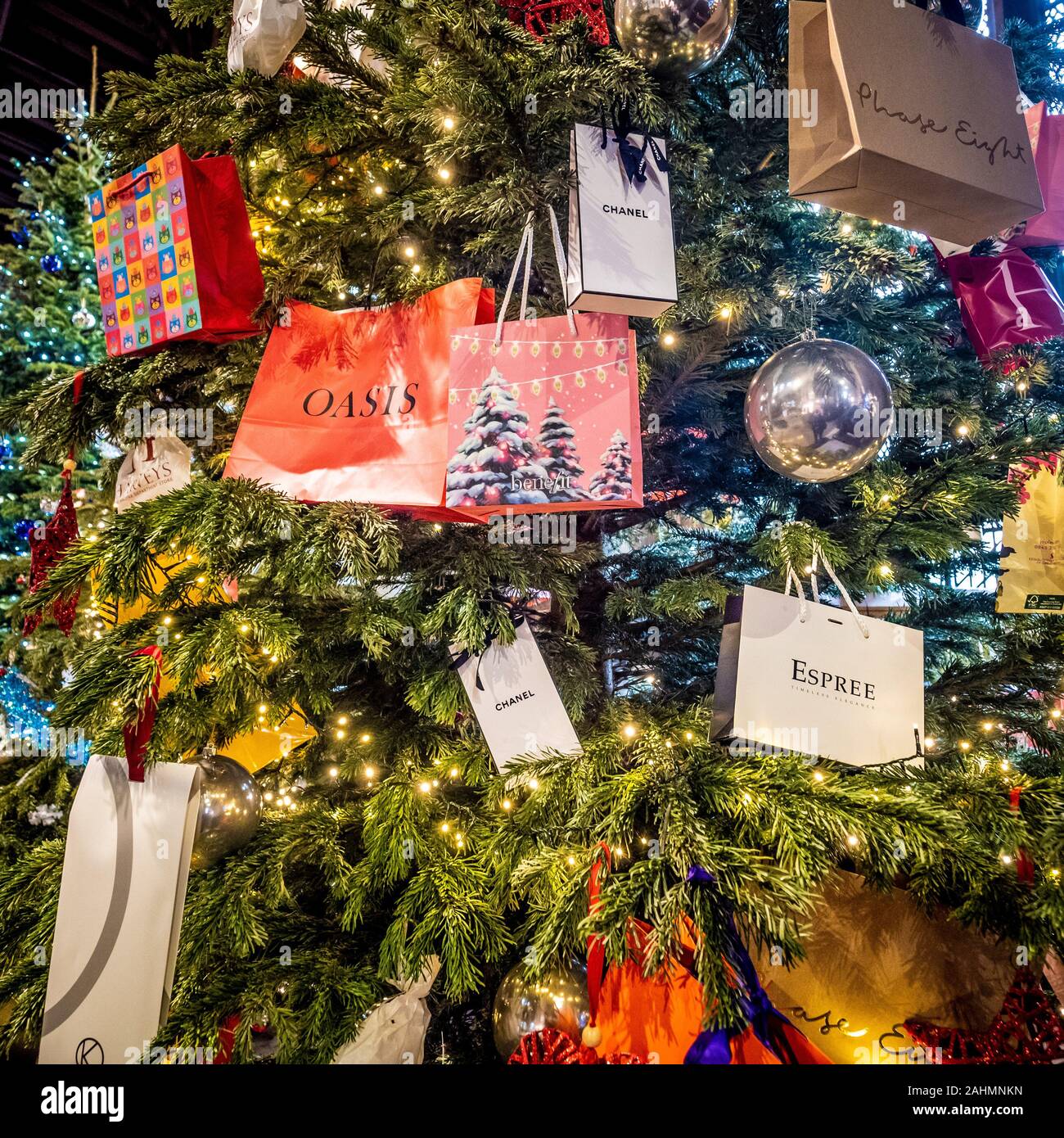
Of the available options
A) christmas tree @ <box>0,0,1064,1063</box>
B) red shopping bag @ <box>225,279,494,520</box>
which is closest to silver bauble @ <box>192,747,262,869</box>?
christmas tree @ <box>0,0,1064,1063</box>

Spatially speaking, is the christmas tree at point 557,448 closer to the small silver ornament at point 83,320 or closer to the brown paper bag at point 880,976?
the brown paper bag at point 880,976

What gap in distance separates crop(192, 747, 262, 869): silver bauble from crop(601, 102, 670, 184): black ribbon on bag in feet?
3.24

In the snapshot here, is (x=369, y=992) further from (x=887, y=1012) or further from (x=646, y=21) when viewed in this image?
(x=646, y=21)

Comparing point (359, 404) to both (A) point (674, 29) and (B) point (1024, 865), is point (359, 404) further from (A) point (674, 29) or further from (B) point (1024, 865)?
(B) point (1024, 865)

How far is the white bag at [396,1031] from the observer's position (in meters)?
0.90

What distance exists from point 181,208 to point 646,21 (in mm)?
707

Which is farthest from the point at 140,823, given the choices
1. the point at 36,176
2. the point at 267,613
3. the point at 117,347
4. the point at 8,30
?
the point at 8,30

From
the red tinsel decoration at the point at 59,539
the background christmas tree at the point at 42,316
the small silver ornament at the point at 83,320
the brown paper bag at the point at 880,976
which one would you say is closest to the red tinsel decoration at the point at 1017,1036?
the brown paper bag at the point at 880,976

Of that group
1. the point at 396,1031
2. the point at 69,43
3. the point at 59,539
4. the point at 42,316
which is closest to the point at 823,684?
the point at 396,1031

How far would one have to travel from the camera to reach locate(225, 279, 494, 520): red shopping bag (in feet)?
3.27

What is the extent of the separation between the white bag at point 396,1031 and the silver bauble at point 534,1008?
127mm

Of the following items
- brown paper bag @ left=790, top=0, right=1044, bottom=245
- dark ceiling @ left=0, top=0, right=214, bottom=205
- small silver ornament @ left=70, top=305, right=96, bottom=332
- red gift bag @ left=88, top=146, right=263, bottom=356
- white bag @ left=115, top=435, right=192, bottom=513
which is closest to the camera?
brown paper bag @ left=790, top=0, right=1044, bottom=245

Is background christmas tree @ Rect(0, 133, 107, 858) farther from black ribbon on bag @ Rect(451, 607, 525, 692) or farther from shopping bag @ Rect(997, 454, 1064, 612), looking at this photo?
shopping bag @ Rect(997, 454, 1064, 612)
